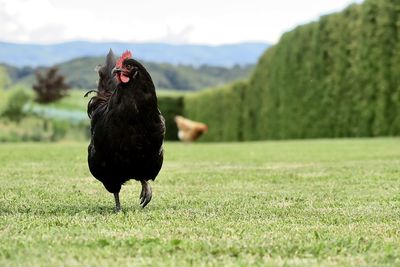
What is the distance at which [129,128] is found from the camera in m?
6.58

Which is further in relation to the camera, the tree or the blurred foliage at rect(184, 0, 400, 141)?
the tree

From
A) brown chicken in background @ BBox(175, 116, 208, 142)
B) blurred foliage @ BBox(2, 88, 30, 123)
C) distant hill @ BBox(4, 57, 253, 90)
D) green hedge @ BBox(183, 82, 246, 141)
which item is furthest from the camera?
distant hill @ BBox(4, 57, 253, 90)

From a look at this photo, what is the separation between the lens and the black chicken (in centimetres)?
657

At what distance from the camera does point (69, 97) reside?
245 ft

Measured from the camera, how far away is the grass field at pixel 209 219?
4371 mm

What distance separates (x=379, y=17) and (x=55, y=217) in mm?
21019

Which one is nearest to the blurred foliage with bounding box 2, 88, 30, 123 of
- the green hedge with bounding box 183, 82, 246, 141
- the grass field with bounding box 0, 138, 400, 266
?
the green hedge with bounding box 183, 82, 246, 141

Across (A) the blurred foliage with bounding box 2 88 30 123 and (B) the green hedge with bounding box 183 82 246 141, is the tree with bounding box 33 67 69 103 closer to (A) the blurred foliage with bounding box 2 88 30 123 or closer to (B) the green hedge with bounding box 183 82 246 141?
(A) the blurred foliage with bounding box 2 88 30 123

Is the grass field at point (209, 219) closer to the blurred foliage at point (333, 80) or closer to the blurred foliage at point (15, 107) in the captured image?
the blurred foliage at point (333, 80)

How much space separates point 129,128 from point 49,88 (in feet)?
217

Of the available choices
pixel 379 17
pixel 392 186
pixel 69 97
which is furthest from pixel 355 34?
pixel 69 97

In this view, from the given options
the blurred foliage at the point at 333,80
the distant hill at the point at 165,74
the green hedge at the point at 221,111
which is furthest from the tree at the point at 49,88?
the blurred foliage at the point at 333,80

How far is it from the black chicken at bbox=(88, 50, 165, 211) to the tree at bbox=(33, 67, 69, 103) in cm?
6517

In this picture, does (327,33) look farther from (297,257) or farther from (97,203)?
(297,257)
